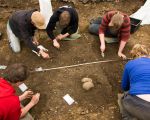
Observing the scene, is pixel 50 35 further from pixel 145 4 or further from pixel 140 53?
pixel 145 4

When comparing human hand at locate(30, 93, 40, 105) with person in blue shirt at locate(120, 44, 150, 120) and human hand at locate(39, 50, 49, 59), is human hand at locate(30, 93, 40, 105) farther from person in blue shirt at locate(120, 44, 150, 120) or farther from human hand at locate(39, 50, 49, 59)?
person in blue shirt at locate(120, 44, 150, 120)

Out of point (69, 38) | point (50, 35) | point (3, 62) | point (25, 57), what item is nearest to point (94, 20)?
point (69, 38)

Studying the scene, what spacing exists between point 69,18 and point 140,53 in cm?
143

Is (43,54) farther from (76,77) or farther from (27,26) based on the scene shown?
(76,77)

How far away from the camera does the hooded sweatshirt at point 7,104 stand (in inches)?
139

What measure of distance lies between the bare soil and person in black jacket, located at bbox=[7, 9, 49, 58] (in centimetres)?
36

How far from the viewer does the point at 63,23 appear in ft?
17.0

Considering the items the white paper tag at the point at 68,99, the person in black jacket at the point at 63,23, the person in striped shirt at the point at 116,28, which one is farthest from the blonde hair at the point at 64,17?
the white paper tag at the point at 68,99

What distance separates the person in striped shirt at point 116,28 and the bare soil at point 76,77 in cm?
24

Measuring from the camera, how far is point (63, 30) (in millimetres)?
5699

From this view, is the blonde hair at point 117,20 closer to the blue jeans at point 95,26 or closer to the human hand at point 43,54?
the blue jeans at point 95,26

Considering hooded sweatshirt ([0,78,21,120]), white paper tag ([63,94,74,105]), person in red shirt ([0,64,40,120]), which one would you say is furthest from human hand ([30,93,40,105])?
hooded sweatshirt ([0,78,21,120])

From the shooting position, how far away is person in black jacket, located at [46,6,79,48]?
510 cm

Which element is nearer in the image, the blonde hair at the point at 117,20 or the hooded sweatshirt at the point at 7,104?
the hooded sweatshirt at the point at 7,104
